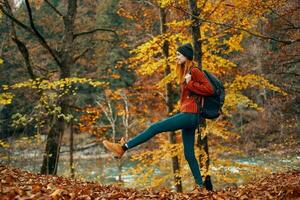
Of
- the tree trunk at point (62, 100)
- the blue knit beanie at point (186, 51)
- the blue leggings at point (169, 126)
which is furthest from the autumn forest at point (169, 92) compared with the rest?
the blue leggings at point (169, 126)

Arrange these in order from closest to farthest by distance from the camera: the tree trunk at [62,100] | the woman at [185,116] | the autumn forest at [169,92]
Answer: the woman at [185,116]
the autumn forest at [169,92]
the tree trunk at [62,100]

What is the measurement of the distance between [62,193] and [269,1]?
5.77 meters

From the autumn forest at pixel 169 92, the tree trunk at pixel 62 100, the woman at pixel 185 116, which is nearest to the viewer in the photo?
the woman at pixel 185 116

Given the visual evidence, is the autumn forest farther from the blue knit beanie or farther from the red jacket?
the red jacket

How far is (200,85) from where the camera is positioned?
20.0 feet

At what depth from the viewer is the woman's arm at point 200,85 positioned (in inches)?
239

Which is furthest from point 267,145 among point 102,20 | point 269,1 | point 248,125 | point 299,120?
point 269,1

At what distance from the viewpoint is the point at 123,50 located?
4900 centimetres

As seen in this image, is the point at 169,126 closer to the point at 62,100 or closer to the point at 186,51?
the point at 186,51

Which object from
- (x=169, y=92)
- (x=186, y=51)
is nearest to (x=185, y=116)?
(x=186, y=51)

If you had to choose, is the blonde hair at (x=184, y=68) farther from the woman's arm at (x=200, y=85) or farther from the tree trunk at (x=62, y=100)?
the tree trunk at (x=62, y=100)

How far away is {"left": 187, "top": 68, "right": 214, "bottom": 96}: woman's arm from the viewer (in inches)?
239

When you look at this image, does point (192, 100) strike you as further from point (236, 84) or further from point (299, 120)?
point (299, 120)

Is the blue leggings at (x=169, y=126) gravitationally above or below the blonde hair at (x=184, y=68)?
below
